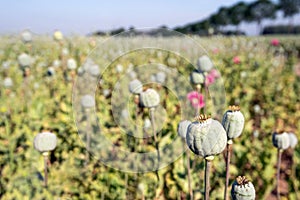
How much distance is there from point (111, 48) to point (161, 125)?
4.18 metres

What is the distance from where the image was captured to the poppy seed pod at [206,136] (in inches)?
36.3

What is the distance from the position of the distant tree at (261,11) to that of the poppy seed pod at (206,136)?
164ft

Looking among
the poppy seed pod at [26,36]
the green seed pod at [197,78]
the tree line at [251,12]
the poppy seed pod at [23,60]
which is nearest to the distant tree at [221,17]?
the tree line at [251,12]

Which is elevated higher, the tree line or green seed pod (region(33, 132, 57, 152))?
the tree line

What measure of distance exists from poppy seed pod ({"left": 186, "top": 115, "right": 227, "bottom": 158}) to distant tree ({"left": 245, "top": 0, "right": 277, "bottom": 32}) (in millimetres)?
50066

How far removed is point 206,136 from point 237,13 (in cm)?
5539

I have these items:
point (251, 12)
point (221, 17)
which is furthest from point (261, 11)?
point (221, 17)

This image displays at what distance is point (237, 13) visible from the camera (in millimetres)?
53062

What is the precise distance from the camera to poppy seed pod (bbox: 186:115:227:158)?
3.02 ft

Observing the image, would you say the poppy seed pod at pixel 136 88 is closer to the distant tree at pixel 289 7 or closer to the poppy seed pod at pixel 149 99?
the poppy seed pod at pixel 149 99

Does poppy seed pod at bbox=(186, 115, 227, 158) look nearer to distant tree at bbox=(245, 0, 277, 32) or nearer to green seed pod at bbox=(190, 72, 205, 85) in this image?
green seed pod at bbox=(190, 72, 205, 85)

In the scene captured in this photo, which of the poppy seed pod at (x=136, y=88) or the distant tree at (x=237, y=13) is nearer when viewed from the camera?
the poppy seed pod at (x=136, y=88)

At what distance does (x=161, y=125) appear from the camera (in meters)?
2.97


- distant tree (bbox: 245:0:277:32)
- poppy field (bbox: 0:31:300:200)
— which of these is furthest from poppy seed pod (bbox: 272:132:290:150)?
distant tree (bbox: 245:0:277:32)
